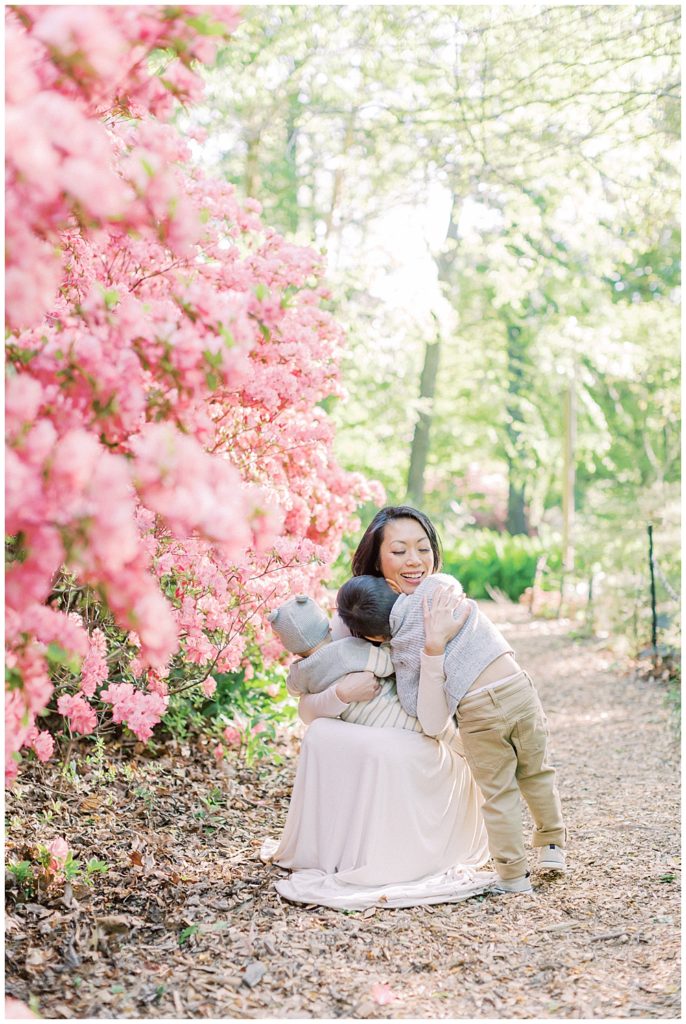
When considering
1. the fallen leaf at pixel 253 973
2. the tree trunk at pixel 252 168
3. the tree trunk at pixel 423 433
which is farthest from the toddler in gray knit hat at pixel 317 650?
the tree trunk at pixel 423 433

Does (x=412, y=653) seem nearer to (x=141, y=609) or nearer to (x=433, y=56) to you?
(x=141, y=609)

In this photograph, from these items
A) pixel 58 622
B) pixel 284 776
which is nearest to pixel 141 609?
pixel 58 622

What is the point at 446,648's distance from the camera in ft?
11.3

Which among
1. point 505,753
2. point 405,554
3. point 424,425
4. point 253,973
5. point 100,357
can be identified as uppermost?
point 424,425

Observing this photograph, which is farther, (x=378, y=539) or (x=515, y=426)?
(x=515, y=426)

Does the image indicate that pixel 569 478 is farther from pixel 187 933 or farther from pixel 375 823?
pixel 187 933

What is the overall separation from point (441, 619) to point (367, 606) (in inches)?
11.2

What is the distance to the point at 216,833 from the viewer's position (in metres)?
4.00

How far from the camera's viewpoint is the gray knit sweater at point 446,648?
134 inches

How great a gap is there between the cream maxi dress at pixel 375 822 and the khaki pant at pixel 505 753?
13 centimetres

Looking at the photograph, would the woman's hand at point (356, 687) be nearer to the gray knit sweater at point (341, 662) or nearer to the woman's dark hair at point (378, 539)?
the gray knit sweater at point (341, 662)

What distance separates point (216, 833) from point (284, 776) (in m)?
0.87

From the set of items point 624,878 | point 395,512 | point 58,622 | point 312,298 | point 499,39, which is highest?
point 499,39

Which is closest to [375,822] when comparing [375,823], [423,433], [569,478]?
[375,823]
